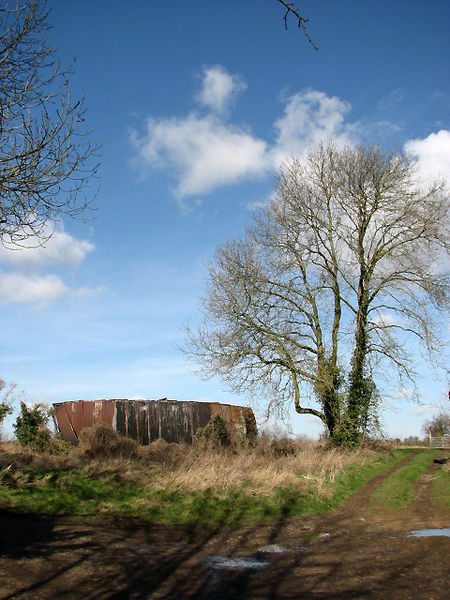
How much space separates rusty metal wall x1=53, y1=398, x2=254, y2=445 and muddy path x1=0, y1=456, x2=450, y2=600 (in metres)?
15.0

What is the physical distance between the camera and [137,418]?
26703mm

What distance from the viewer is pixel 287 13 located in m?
4.09

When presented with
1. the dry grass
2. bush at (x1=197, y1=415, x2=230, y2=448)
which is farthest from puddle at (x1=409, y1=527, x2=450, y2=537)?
bush at (x1=197, y1=415, x2=230, y2=448)

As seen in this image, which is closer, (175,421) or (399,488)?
(399,488)

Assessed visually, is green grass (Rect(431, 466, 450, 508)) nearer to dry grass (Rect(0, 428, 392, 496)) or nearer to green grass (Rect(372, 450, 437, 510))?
green grass (Rect(372, 450, 437, 510))

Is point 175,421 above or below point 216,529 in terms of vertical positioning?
above

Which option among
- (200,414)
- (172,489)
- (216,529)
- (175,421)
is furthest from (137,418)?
(216,529)

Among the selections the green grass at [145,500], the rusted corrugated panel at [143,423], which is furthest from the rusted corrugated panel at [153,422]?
the green grass at [145,500]

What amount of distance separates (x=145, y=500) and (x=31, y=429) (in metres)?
11.4

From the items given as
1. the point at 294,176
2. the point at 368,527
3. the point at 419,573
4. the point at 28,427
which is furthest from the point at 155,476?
the point at 294,176

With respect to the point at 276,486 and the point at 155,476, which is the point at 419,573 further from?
the point at 155,476

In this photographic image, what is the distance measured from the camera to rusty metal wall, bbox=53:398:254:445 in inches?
1031

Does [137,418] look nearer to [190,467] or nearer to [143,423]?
[143,423]

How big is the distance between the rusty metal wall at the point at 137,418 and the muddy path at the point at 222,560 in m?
15.0
